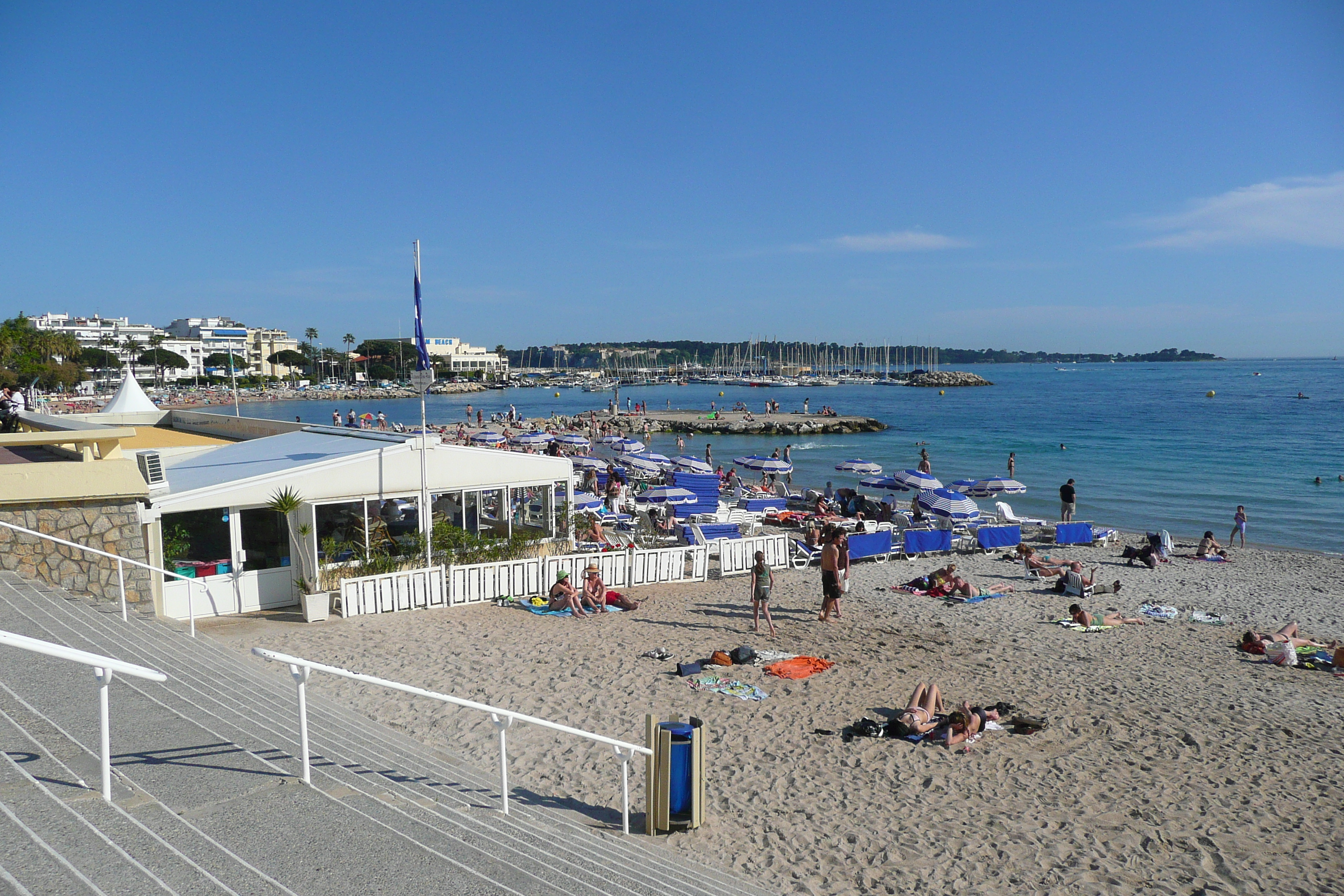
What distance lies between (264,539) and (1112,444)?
52618 mm

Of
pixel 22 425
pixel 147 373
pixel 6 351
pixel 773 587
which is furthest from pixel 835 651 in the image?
pixel 147 373

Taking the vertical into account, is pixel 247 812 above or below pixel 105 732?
below

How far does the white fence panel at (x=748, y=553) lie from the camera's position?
15.4 meters

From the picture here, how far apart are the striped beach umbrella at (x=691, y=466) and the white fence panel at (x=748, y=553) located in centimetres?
1283

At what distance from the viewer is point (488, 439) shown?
38281mm

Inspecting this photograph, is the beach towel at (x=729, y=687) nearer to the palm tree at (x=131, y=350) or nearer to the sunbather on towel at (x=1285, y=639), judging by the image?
the sunbather on towel at (x=1285, y=639)

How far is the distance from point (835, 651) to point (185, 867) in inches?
340

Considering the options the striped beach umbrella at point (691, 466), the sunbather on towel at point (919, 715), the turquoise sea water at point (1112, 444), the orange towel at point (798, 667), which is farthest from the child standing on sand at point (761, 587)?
the turquoise sea water at point (1112, 444)

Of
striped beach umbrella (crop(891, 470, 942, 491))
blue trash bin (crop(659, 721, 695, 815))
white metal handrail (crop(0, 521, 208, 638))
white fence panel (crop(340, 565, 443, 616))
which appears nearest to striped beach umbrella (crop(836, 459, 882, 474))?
striped beach umbrella (crop(891, 470, 942, 491))

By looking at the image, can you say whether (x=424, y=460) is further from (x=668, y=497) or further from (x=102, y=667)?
(x=668, y=497)

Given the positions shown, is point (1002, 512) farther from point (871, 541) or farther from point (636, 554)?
point (636, 554)

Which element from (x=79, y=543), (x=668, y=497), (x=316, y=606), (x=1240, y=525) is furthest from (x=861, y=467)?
(x=79, y=543)

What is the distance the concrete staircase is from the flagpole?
5.80 metres

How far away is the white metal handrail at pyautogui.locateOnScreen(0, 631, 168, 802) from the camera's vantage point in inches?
125
